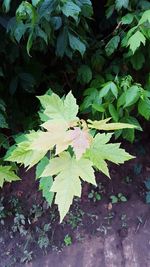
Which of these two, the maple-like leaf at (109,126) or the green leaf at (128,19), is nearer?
the maple-like leaf at (109,126)

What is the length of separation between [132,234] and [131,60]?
1.24 m

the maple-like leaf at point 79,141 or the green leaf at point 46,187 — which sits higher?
the maple-like leaf at point 79,141

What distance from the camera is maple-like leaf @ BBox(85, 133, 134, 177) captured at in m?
0.98

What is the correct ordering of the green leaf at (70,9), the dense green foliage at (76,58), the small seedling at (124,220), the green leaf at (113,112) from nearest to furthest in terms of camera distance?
the green leaf at (70,9)
the dense green foliage at (76,58)
the green leaf at (113,112)
the small seedling at (124,220)

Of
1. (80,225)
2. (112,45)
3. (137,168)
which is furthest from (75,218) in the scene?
(112,45)

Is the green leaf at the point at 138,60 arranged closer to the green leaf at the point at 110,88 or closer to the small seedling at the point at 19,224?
the green leaf at the point at 110,88

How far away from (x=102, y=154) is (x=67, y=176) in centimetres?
13

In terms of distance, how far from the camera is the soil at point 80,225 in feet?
8.00

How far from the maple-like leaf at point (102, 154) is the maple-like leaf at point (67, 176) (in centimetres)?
3

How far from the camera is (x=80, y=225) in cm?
259

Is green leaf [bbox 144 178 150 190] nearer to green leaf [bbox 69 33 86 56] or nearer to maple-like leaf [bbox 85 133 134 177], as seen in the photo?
green leaf [bbox 69 33 86 56]

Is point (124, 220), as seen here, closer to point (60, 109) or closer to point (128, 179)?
point (128, 179)

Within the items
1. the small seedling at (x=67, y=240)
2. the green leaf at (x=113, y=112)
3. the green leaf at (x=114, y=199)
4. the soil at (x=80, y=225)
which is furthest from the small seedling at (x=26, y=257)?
the green leaf at (x=113, y=112)

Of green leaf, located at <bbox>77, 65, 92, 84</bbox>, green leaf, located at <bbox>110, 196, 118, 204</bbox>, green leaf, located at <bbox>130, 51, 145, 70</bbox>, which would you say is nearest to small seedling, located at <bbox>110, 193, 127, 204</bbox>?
green leaf, located at <bbox>110, 196, 118, 204</bbox>
